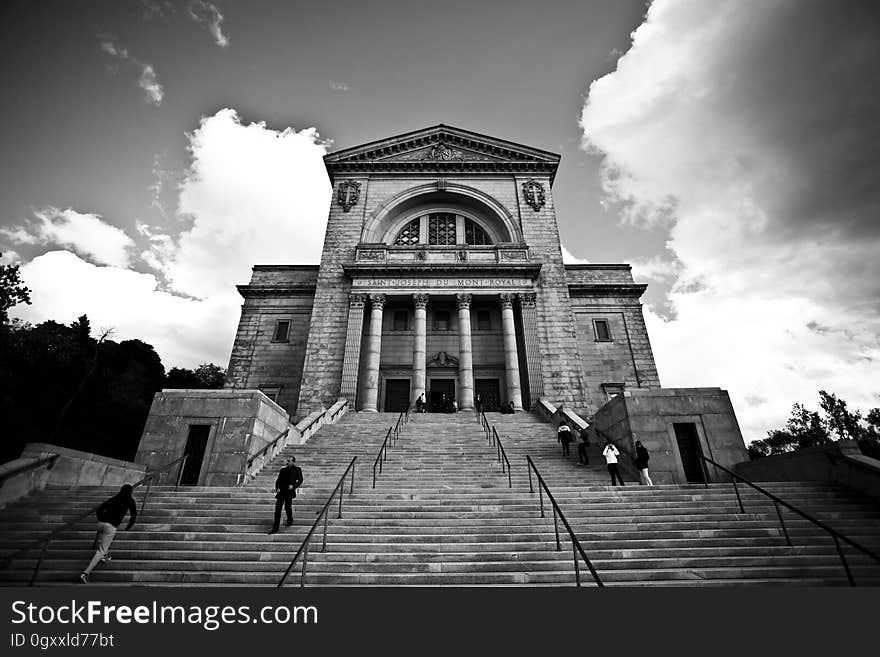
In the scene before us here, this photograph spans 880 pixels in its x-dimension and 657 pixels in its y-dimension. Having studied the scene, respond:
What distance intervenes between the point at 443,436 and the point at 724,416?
923cm

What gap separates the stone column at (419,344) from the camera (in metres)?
23.7

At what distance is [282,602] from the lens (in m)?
4.49

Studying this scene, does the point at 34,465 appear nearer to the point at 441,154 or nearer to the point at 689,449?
the point at 689,449

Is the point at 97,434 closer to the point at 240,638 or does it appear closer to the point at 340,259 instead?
the point at 340,259

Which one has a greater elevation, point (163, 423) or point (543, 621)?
point (163, 423)

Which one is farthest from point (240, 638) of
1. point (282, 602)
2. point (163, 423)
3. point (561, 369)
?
point (561, 369)

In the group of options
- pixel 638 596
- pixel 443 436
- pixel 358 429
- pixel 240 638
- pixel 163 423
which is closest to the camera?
pixel 240 638

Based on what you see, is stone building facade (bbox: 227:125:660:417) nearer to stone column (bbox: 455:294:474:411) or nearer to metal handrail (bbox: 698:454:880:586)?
stone column (bbox: 455:294:474:411)

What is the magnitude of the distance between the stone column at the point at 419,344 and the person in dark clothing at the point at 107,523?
54.5ft

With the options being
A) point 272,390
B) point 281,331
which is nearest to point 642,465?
point 272,390

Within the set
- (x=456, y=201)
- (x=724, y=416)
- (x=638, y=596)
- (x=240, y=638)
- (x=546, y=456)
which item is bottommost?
(x=240, y=638)

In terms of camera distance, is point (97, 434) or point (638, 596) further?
point (97, 434)

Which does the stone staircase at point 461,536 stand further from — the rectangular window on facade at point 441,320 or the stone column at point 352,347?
the rectangular window on facade at point 441,320

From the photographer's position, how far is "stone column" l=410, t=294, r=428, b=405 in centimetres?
2372
